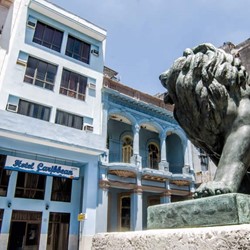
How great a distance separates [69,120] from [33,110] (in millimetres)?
1922

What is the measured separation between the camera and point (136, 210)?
14.4 m

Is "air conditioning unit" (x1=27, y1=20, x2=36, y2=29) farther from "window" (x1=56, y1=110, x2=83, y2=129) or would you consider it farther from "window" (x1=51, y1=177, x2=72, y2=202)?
"window" (x1=51, y1=177, x2=72, y2=202)

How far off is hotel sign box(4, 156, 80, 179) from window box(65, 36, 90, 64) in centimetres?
675

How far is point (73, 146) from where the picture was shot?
13266 millimetres

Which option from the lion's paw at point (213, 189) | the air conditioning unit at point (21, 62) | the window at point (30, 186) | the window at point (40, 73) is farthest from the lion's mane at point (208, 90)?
the air conditioning unit at point (21, 62)

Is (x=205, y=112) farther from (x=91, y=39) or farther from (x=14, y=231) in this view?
(x=91, y=39)

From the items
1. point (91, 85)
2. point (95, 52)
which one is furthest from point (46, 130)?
point (95, 52)

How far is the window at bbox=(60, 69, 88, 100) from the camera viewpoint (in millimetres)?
14930

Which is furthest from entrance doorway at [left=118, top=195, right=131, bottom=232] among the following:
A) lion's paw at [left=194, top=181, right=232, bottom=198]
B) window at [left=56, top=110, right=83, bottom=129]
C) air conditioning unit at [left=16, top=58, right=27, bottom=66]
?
lion's paw at [left=194, top=181, right=232, bottom=198]

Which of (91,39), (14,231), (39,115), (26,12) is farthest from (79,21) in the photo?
(14,231)

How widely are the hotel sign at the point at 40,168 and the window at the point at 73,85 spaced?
407 cm

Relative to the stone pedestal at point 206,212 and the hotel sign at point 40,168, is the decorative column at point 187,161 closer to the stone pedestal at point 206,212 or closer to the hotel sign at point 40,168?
the hotel sign at point 40,168

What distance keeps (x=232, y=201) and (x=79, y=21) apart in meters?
16.8

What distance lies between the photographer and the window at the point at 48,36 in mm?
15016
